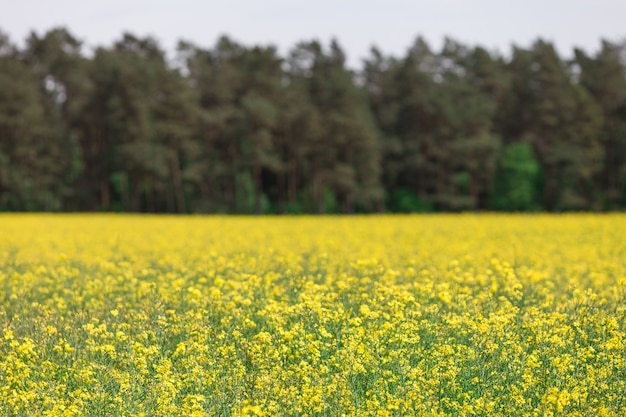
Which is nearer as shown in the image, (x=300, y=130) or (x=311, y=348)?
(x=311, y=348)

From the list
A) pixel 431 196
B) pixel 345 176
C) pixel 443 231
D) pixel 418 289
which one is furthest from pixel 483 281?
pixel 431 196

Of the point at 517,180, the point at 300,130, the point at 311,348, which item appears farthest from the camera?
the point at 517,180

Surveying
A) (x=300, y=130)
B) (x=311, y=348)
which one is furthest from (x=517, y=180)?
(x=311, y=348)

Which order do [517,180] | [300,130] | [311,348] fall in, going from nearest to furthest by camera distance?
[311,348], [300,130], [517,180]

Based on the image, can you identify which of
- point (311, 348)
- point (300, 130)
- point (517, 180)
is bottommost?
point (311, 348)

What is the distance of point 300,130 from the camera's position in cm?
5356

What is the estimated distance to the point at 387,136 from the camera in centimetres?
5884

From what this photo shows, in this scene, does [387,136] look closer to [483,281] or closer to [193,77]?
[193,77]

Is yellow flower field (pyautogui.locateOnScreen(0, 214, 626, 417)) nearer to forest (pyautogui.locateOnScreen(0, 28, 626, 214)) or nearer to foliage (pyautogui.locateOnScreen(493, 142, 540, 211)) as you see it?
forest (pyautogui.locateOnScreen(0, 28, 626, 214))

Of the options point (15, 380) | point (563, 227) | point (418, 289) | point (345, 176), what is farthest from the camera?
point (345, 176)

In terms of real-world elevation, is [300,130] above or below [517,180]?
above

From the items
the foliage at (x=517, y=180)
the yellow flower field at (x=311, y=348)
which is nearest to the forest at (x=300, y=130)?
the foliage at (x=517, y=180)

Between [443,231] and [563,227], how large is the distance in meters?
5.26

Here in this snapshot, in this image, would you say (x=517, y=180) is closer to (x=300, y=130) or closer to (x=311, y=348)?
(x=300, y=130)
